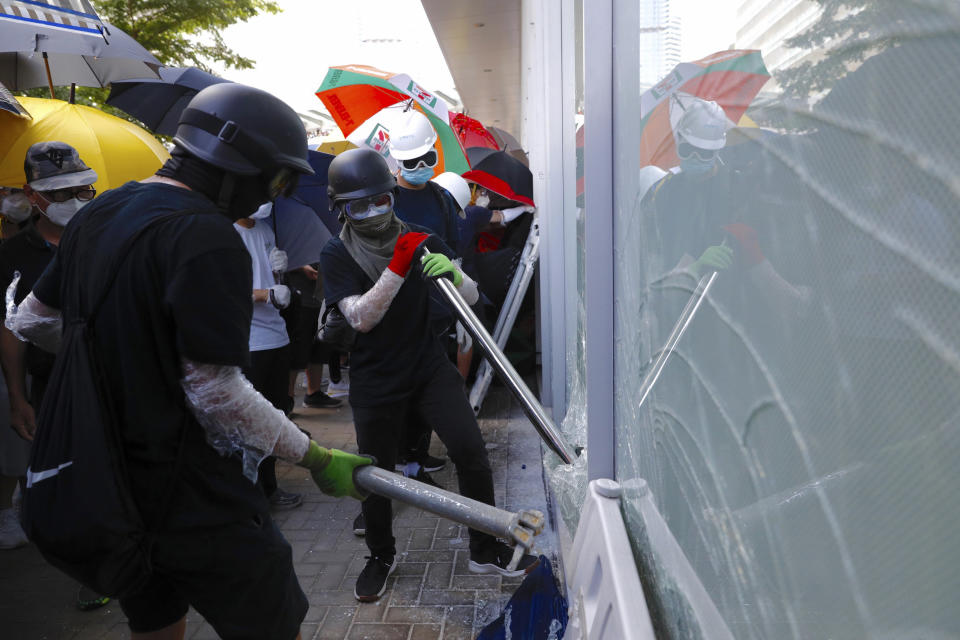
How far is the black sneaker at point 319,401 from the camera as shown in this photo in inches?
279

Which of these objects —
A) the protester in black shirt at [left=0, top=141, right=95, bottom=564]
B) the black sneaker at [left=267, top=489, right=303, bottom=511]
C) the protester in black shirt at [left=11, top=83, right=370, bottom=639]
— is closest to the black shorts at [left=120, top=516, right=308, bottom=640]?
the protester in black shirt at [left=11, top=83, right=370, bottom=639]

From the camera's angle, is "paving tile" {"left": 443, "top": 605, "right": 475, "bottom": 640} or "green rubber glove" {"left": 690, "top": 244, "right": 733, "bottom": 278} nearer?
"green rubber glove" {"left": 690, "top": 244, "right": 733, "bottom": 278}

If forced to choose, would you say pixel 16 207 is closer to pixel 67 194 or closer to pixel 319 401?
pixel 67 194

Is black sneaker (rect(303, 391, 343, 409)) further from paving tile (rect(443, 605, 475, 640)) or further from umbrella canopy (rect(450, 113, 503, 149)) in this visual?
paving tile (rect(443, 605, 475, 640))

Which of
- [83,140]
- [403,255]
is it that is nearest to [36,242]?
[83,140]

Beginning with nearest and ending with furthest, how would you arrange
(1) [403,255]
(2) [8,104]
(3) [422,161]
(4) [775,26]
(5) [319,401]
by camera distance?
(4) [775,26] → (1) [403,255] → (2) [8,104] → (3) [422,161] → (5) [319,401]

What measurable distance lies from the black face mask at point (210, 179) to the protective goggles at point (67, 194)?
6.60 ft

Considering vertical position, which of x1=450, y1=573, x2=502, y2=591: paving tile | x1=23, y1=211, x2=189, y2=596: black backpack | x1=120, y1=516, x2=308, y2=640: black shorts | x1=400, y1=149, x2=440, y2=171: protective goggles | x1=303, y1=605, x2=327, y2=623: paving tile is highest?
x1=400, y1=149, x2=440, y2=171: protective goggles

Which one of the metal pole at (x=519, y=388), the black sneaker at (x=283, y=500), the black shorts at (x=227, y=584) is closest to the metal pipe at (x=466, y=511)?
the black shorts at (x=227, y=584)

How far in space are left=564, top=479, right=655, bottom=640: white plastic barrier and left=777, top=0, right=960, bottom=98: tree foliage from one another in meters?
0.82

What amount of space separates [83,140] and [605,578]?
4.37m

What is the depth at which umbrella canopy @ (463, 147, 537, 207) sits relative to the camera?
20.4 feet

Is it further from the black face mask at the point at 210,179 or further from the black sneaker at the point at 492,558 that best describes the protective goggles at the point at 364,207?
the black sneaker at the point at 492,558

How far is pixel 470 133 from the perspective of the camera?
27.1 ft
